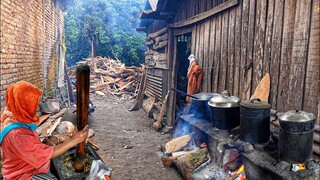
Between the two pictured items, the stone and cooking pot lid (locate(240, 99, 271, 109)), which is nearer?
Answer: cooking pot lid (locate(240, 99, 271, 109))

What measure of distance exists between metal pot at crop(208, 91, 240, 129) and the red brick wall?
446 centimetres

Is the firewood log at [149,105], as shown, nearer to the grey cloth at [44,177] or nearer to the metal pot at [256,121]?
the metal pot at [256,121]

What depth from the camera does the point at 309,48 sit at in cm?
404

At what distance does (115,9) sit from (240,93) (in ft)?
112

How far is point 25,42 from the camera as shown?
7367mm

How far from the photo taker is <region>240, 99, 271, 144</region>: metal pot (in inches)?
175

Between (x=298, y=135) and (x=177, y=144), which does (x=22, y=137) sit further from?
(x=177, y=144)

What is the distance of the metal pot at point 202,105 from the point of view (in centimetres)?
658

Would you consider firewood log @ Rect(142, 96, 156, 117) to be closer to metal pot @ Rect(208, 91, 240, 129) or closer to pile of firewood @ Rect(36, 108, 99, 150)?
pile of firewood @ Rect(36, 108, 99, 150)

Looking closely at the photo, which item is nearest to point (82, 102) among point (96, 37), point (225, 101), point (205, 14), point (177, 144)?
point (225, 101)

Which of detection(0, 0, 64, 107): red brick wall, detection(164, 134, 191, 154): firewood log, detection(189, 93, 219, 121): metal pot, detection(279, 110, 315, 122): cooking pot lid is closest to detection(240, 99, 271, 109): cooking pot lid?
detection(279, 110, 315, 122): cooking pot lid

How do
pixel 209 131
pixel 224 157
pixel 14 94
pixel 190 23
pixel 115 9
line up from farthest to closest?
pixel 115 9 < pixel 190 23 < pixel 209 131 < pixel 224 157 < pixel 14 94

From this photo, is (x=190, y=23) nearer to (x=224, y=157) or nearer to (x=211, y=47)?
(x=211, y=47)

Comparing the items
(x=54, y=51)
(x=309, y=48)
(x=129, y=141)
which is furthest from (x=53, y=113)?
(x=309, y=48)
